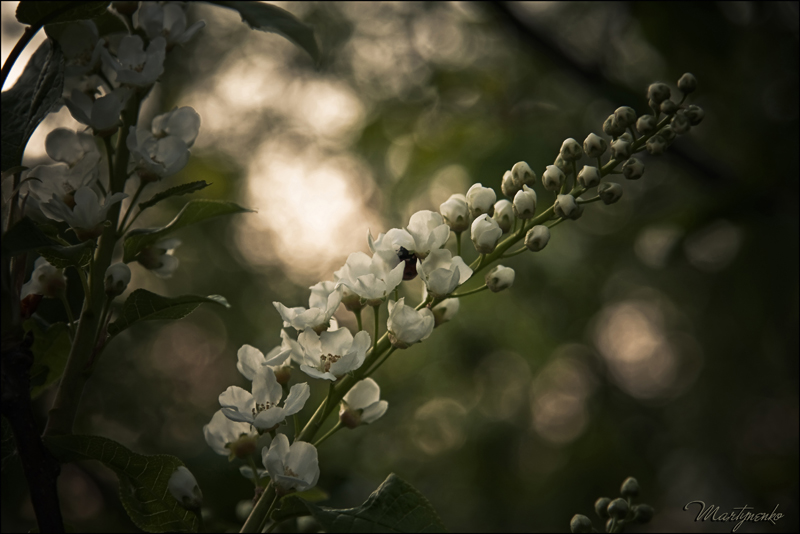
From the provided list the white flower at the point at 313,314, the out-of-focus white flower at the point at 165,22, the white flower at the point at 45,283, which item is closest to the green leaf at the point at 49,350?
the white flower at the point at 45,283

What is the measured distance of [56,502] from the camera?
66 cm

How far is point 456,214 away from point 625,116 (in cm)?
27

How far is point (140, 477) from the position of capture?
747 mm

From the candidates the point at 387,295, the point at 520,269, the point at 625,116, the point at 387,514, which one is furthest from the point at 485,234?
the point at 520,269

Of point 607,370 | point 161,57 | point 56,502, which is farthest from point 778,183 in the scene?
point 607,370

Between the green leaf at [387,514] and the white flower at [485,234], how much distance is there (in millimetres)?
317

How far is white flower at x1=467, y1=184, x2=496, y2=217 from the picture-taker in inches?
34.5

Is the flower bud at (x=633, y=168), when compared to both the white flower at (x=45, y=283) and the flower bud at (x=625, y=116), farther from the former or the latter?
the white flower at (x=45, y=283)

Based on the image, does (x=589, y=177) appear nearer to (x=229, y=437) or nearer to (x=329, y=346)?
(x=329, y=346)

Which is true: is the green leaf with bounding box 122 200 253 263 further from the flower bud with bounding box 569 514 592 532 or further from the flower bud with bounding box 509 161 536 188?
the flower bud with bounding box 569 514 592 532

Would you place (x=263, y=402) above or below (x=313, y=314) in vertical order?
below

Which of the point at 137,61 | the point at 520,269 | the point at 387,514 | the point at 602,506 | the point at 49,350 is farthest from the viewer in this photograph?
the point at 520,269

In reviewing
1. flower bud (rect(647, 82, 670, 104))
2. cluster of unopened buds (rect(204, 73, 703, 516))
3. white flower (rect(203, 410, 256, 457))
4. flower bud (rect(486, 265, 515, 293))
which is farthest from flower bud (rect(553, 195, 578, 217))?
white flower (rect(203, 410, 256, 457))

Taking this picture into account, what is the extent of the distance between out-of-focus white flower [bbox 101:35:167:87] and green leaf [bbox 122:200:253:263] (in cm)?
16
